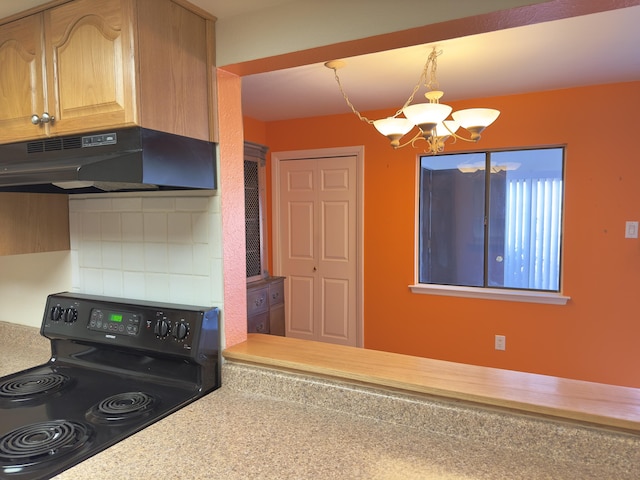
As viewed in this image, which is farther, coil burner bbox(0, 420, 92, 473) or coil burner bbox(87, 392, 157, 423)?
coil burner bbox(87, 392, 157, 423)

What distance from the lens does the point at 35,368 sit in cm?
159

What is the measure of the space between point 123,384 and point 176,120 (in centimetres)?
91

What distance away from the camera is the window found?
3.16 m

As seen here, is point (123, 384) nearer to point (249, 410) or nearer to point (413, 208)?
point (249, 410)

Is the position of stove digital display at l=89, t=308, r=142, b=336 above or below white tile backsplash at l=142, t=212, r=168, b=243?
below

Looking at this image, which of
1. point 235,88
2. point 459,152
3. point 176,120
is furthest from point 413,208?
point 176,120

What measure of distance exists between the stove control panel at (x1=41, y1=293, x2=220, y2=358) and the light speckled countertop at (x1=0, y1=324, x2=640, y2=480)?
0.70 feet

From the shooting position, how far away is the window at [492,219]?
3.16 meters

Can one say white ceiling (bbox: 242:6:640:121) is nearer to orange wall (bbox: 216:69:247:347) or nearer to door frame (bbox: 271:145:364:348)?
door frame (bbox: 271:145:364:348)

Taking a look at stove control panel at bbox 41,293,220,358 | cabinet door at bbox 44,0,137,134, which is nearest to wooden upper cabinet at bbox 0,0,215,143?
cabinet door at bbox 44,0,137,134

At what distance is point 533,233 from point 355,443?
275 cm

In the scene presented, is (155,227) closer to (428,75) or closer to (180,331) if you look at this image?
(180,331)

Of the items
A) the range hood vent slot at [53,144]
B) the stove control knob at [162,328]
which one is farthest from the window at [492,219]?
the range hood vent slot at [53,144]

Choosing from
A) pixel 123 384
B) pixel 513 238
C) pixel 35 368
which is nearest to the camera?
pixel 123 384
